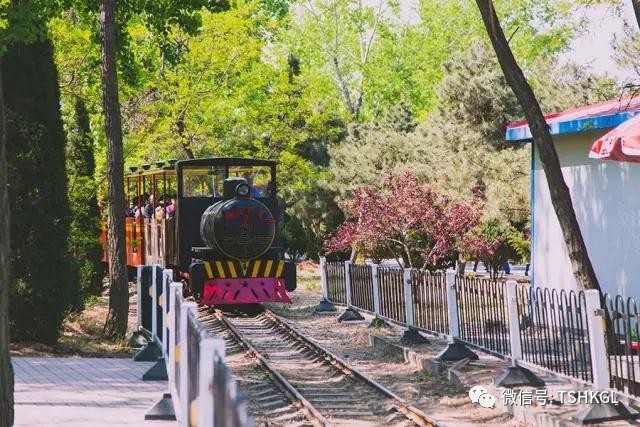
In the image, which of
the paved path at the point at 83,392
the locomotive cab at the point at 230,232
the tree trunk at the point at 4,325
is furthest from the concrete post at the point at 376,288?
the tree trunk at the point at 4,325

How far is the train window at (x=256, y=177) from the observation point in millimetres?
24833

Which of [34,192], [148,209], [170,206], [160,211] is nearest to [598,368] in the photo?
[34,192]

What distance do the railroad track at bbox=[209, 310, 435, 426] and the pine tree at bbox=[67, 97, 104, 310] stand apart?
11.2 feet

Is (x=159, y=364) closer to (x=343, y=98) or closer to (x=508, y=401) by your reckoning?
(x=508, y=401)

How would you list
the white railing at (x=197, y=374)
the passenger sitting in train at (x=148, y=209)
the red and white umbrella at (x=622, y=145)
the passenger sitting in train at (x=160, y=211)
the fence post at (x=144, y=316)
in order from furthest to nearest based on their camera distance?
1. the passenger sitting in train at (x=148, y=209)
2. the passenger sitting in train at (x=160, y=211)
3. the fence post at (x=144, y=316)
4. the red and white umbrella at (x=622, y=145)
5. the white railing at (x=197, y=374)

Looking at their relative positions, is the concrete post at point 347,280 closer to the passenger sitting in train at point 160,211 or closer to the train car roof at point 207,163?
the train car roof at point 207,163

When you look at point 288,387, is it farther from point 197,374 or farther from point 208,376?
point 208,376

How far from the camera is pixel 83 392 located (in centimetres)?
1266

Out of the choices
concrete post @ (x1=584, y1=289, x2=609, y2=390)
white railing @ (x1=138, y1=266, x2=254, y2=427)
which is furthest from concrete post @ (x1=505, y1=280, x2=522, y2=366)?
white railing @ (x1=138, y1=266, x2=254, y2=427)

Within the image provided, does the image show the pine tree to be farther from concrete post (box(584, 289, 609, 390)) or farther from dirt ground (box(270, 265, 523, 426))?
concrete post (box(584, 289, 609, 390))

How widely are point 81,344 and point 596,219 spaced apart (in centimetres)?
834

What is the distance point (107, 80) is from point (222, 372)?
1377 centimetres

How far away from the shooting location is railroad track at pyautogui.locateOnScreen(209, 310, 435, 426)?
12.0 metres

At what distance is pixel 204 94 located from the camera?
32.4 metres
